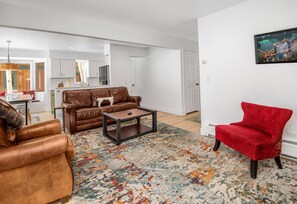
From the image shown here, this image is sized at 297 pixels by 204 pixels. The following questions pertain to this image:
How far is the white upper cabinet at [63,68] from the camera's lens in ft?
20.6

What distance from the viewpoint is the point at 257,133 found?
2154 mm

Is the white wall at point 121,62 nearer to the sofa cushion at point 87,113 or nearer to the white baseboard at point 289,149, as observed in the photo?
the sofa cushion at point 87,113

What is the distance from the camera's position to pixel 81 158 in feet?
8.31

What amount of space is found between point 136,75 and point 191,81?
2.37 metres

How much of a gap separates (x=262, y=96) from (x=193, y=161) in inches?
→ 59.7

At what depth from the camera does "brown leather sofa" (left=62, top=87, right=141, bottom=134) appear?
12.0 feet

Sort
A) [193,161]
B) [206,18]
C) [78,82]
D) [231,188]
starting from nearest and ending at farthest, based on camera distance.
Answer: [231,188] < [193,161] < [206,18] < [78,82]

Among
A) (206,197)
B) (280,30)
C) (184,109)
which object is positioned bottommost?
(206,197)

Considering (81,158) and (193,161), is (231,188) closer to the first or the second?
(193,161)

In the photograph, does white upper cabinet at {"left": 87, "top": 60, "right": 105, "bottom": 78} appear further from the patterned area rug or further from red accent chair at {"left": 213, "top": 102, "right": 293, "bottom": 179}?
red accent chair at {"left": 213, "top": 102, "right": 293, "bottom": 179}

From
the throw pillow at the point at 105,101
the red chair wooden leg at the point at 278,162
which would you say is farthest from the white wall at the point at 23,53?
the red chair wooden leg at the point at 278,162

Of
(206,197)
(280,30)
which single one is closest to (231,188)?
(206,197)

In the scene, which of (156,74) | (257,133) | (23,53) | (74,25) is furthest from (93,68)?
(257,133)

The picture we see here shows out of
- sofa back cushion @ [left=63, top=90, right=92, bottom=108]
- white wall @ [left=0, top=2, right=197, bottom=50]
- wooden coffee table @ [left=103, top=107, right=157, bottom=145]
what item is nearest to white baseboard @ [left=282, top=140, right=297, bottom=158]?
wooden coffee table @ [left=103, top=107, right=157, bottom=145]
